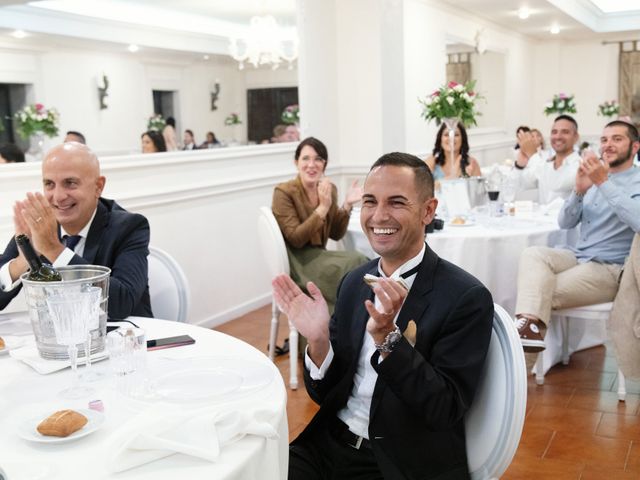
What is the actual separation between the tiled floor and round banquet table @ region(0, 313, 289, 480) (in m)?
1.50

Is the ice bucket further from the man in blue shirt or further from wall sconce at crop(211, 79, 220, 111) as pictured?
wall sconce at crop(211, 79, 220, 111)

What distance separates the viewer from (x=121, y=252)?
232 centimetres

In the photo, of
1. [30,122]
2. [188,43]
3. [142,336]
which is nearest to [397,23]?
[30,122]

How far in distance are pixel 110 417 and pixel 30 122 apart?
7710 millimetres

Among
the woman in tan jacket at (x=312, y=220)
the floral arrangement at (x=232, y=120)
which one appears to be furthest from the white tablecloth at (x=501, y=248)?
the floral arrangement at (x=232, y=120)

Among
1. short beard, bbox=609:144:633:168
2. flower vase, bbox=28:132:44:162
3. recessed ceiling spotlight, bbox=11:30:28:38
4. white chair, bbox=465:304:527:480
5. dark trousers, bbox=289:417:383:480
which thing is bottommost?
dark trousers, bbox=289:417:383:480

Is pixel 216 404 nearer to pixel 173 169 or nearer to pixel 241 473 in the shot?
pixel 241 473

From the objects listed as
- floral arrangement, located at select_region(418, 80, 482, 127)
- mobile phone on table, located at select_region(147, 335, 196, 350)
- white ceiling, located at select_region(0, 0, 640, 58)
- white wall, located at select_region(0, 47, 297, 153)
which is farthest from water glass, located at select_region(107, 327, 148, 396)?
white wall, located at select_region(0, 47, 297, 153)

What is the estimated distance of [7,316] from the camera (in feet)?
7.30

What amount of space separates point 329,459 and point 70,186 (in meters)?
1.22

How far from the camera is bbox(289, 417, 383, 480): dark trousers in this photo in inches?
68.2

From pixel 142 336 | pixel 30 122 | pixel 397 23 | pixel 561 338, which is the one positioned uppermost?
pixel 397 23

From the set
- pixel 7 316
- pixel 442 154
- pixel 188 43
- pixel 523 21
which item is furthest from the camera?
pixel 188 43

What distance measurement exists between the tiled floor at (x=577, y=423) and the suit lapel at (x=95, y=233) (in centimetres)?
130
